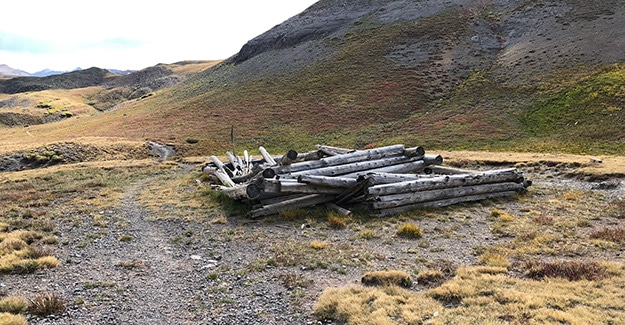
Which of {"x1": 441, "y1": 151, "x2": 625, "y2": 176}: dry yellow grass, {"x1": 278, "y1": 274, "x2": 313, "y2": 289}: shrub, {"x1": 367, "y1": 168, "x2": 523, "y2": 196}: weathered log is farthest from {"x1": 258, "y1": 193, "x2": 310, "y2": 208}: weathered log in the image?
{"x1": 441, "y1": 151, "x2": 625, "y2": 176}: dry yellow grass

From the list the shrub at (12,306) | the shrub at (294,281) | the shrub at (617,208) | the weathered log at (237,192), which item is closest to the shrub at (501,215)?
the shrub at (617,208)

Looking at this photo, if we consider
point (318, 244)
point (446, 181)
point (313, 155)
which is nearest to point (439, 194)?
point (446, 181)

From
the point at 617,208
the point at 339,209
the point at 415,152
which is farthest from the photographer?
the point at 415,152

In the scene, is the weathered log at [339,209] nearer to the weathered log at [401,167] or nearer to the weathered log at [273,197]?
the weathered log at [273,197]

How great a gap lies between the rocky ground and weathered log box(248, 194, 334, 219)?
686 millimetres

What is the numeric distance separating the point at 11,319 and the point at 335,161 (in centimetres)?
1385

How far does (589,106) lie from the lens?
Answer: 43.6 metres

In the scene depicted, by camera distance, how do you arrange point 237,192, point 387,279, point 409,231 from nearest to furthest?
point 387,279, point 409,231, point 237,192

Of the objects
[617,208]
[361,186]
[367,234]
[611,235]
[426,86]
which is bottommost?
[617,208]

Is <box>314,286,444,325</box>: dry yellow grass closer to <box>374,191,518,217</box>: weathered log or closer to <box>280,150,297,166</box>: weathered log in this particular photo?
<box>374,191,518,217</box>: weathered log

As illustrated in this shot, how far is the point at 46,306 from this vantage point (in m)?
8.35

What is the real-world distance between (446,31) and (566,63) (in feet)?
100

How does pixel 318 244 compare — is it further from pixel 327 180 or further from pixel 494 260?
pixel 494 260

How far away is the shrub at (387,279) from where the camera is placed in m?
9.48
